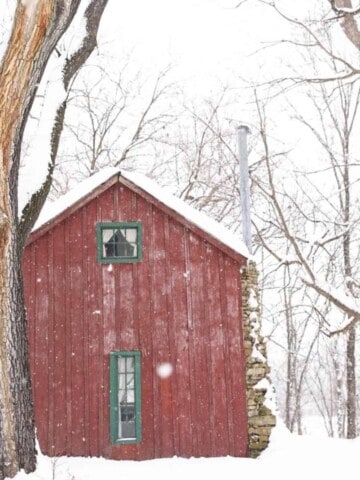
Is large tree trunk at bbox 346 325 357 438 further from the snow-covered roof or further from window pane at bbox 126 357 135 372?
window pane at bbox 126 357 135 372

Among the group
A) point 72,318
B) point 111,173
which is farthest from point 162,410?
point 111,173

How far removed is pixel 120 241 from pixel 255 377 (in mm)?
3934

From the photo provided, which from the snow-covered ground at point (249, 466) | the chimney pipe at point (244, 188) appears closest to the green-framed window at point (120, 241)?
the chimney pipe at point (244, 188)

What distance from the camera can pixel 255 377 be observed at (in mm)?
11188

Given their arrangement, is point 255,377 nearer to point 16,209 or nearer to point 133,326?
point 133,326

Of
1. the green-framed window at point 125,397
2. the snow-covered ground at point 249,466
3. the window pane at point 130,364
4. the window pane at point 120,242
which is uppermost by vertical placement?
the window pane at point 120,242

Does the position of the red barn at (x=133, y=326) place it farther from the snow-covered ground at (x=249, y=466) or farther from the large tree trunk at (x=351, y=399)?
the large tree trunk at (x=351, y=399)

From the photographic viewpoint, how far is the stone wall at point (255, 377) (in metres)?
10.9

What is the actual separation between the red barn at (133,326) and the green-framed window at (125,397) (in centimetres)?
2

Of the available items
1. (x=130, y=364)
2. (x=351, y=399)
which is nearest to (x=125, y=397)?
(x=130, y=364)

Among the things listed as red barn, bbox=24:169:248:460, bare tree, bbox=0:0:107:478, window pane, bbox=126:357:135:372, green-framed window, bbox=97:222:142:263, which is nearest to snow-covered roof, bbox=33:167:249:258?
red barn, bbox=24:169:248:460

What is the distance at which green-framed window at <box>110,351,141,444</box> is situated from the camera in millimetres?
10742

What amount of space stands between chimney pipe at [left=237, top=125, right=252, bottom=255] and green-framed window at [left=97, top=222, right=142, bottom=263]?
307 centimetres

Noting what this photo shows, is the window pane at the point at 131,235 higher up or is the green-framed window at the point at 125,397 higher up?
the window pane at the point at 131,235
